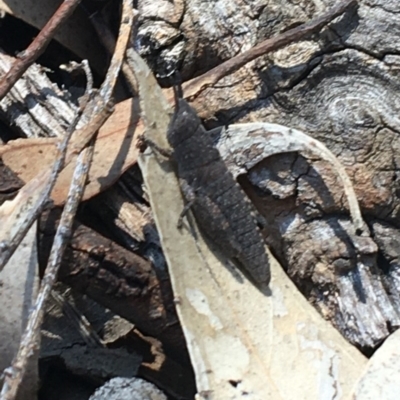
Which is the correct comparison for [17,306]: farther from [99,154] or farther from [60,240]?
[99,154]

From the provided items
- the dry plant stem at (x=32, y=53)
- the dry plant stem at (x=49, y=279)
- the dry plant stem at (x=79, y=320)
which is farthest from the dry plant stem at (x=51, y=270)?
the dry plant stem at (x=79, y=320)

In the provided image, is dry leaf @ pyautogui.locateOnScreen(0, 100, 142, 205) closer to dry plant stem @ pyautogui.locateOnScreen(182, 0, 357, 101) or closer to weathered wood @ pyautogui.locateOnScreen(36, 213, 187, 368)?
weathered wood @ pyautogui.locateOnScreen(36, 213, 187, 368)

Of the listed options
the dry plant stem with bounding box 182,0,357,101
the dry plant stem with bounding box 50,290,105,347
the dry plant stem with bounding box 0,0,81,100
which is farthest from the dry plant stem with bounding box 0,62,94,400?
the dry plant stem with bounding box 182,0,357,101

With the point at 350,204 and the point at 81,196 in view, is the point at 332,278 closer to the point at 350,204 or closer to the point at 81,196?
the point at 350,204

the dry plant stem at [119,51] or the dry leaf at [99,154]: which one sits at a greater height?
the dry plant stem at [119,51]

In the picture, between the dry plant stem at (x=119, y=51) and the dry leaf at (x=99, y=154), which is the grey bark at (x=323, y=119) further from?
the dry leaf at (x=99, y=154)

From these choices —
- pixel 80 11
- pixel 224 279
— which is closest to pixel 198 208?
pixel 224 279

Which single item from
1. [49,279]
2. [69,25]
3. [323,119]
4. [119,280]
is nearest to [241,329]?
[119,280]
